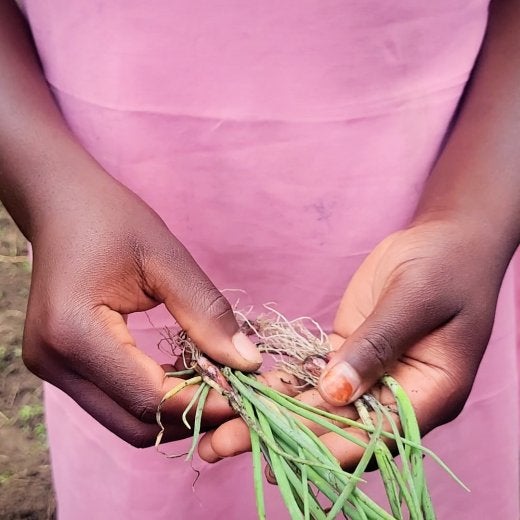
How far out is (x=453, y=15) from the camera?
2.84ft

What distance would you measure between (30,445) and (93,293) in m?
1.37

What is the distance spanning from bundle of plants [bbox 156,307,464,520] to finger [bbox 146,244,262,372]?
0.03 meters

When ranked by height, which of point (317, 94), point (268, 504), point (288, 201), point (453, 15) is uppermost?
point (453, 15)

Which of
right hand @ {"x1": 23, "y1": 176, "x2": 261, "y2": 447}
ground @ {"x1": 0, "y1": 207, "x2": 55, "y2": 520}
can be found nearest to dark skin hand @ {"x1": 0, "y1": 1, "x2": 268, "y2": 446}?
right hand @ {"x1": 23, "y1": 176, "x2": 261, "y2": 447}

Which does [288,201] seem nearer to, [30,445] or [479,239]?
[479,239]

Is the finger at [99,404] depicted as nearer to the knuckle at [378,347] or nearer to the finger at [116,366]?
the finger at [116,366]

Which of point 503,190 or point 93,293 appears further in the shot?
point 503,190

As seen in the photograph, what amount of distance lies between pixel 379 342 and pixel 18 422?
59.8 inches

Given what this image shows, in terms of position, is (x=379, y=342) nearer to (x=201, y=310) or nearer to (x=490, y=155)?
(x=201, y=310)

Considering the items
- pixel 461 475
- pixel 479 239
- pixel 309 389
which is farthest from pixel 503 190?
pixel 461 475

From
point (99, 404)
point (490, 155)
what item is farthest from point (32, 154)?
point (490, 155)

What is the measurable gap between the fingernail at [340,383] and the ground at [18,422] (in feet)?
4.32

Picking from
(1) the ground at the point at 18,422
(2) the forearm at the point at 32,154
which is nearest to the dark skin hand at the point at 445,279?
(2) the forearm at the point at 32,154

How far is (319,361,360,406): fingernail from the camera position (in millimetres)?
701
